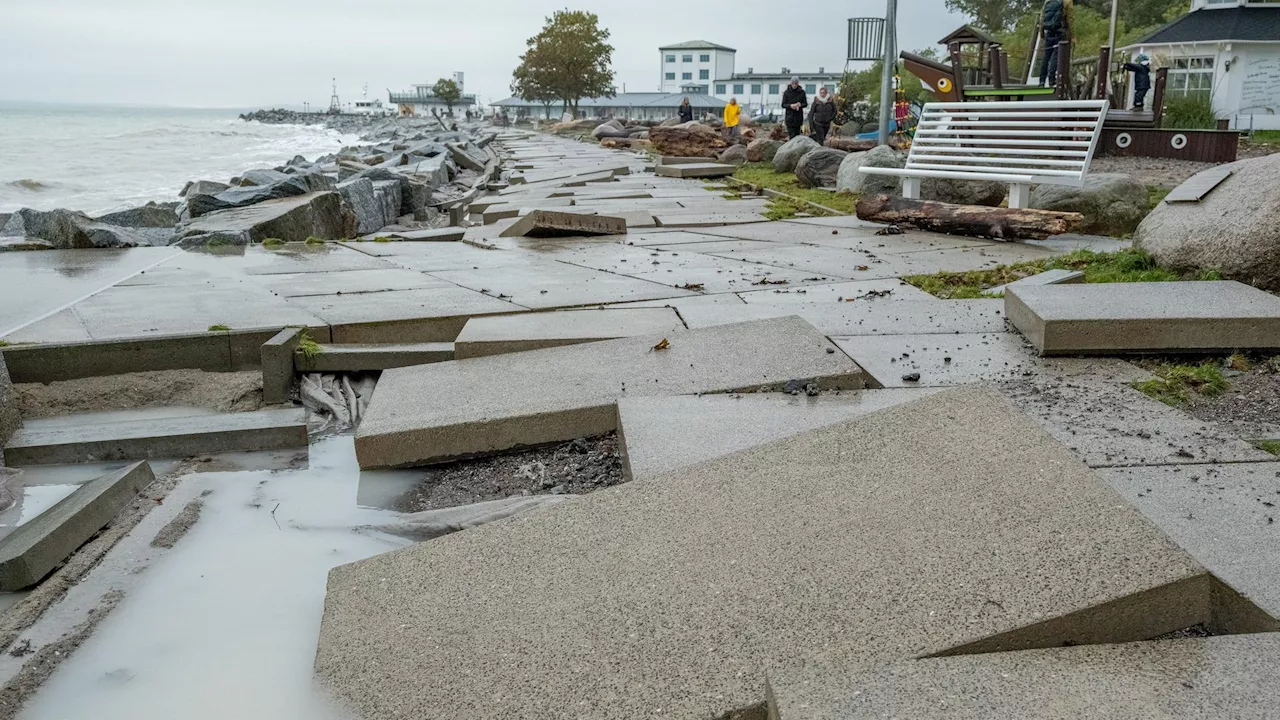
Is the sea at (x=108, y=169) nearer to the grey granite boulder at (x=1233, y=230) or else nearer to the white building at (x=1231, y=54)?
the grey granite boulder at (x=1233, y=230)

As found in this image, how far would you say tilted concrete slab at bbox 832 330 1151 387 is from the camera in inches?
154

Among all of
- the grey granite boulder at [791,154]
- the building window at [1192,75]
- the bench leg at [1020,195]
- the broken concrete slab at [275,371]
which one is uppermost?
the building window at [1192,75]

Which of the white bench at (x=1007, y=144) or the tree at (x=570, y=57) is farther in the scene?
the tree at (x=570, y=57)

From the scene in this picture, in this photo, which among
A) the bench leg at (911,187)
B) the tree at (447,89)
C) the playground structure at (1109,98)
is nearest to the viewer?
the bench leg at (911,187)

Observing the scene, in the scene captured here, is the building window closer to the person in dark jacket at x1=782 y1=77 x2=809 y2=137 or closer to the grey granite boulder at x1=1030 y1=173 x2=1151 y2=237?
the person in dark jacket at x1=782 y1=77 x2=809 y2=137

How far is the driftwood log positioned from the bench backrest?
593 mm

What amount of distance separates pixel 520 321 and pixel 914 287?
2.52m

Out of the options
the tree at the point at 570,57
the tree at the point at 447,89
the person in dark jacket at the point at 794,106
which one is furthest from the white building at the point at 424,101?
the person in dark jacket at the point at 794,106

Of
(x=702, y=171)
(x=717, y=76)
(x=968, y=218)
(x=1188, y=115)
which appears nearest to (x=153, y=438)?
A: (x=968, y=218)

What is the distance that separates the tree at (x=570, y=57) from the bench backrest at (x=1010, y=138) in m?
55.6

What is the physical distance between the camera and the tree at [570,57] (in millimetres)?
62531

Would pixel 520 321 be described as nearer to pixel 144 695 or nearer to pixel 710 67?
pixel 144 695

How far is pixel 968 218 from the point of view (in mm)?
7945

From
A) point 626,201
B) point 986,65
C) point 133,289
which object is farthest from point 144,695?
point 986,65
